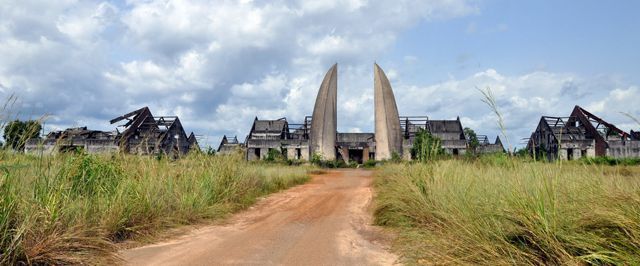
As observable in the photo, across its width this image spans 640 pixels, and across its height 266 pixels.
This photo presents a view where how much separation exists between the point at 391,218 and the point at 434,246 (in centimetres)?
280

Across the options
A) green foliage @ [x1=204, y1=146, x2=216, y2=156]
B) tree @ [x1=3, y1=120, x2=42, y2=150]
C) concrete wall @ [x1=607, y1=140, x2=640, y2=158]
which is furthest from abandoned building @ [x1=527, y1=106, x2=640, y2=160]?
tree @ [x1=3, y1=120, x2=42, y2=150]

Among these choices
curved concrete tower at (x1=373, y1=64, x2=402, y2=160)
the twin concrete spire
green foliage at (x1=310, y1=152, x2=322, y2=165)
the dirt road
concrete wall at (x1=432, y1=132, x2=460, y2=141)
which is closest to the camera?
the dirt road

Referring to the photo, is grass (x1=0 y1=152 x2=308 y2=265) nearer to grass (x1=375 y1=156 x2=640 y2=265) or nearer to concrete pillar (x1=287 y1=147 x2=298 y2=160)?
grass (x1=375 y1=156 x2=640 y2=265)

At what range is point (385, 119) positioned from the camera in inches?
1877

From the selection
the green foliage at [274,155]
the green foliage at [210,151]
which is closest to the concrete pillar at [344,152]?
the green foliage at [274,155]

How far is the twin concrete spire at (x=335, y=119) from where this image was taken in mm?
46281

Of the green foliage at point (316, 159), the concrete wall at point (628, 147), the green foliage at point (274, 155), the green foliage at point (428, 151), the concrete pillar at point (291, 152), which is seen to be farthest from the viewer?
the concrete pillar at point (291, 152)

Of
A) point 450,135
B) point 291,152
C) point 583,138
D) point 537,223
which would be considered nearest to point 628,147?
point 583,138

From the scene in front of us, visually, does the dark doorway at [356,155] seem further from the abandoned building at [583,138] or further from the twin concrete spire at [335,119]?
the abandoned building at [583,138]

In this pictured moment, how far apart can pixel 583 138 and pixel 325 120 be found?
82.0ft

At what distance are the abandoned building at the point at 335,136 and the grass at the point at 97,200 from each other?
33517mm

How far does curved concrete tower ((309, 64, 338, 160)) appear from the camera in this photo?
4612cm

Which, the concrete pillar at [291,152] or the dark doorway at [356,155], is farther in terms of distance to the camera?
the dark doorway at [356,155]

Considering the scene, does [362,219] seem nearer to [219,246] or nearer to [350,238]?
[350,238]
